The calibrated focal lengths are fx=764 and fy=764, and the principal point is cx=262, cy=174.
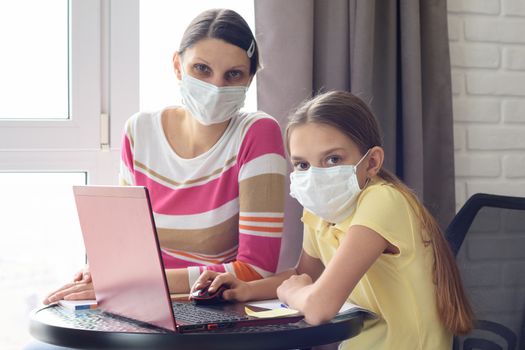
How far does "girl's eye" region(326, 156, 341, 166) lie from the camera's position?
56.8 inches

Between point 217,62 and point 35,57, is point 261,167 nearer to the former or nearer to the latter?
point 217,62

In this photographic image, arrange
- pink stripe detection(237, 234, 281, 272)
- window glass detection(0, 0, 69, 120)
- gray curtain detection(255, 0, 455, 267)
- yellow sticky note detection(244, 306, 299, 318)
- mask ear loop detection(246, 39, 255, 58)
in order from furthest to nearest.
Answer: window glass detection(0, 0, 69, 120)
gray curtain detection(255, 0, 455, 267)
mask ear loop detection(246, 39, 255, 58)
pink stripe detection(237, 234, 281, 272)
yellow sticky note detection(244, 306, 299, 318)

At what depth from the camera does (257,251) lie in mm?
1589

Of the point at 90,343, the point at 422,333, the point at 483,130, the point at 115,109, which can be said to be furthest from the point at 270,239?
the point at 483,130

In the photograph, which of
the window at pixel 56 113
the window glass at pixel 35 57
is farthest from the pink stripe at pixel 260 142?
the window glass at pixel 35 57

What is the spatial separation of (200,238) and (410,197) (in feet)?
1.54

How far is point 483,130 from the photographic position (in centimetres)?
231

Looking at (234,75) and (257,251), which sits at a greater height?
(234,75)

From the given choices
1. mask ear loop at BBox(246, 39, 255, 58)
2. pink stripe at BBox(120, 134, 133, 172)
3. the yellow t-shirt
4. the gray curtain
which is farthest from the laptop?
the gray curtain

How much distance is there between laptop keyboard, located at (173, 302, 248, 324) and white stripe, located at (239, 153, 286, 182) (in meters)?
0.42

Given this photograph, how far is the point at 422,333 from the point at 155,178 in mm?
676

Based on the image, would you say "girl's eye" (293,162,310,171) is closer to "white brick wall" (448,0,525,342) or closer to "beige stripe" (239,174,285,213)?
"beige stripe" (239,174,285,213)

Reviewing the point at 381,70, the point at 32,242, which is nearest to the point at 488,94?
the point at 381,70

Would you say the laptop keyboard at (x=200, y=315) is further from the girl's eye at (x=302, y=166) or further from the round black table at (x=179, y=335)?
the girl's eye at (x=302, y=166)
